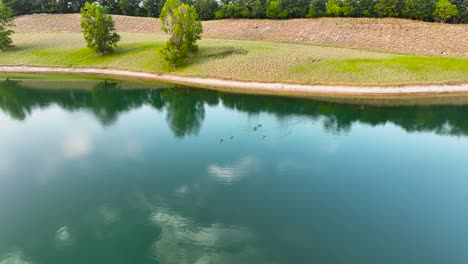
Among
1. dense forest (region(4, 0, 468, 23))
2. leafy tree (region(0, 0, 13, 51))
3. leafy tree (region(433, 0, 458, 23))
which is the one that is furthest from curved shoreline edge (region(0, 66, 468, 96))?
dense forest (region(4, 0, 468, 23))

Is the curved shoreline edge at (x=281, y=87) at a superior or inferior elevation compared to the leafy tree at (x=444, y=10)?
inferior

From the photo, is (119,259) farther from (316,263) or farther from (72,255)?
(316,263)

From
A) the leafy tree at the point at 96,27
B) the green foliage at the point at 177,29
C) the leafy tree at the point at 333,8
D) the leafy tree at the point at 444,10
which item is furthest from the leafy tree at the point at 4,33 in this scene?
the leafy tree at the point at 444,10

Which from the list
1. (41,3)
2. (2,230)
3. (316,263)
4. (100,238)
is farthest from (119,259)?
(41,3)

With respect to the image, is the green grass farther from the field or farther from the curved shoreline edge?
A: the curved shoreline edge

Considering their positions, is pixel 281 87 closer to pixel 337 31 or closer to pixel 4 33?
pixel 337 31

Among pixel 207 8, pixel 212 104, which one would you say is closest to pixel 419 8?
pixel 207 8

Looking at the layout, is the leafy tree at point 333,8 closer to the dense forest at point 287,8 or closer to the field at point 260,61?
the dense forest at point 287,8
